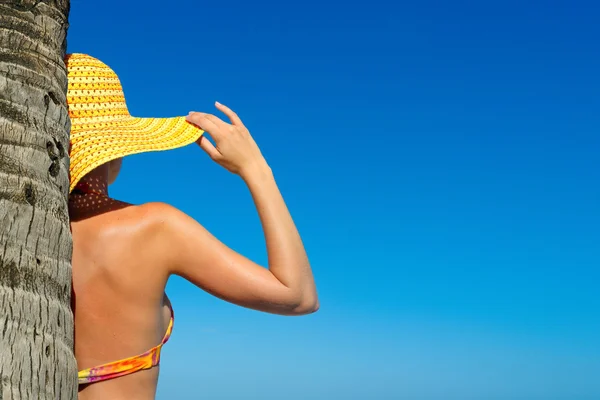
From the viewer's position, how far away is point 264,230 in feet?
11.2

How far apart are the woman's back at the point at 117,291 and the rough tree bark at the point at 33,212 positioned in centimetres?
26

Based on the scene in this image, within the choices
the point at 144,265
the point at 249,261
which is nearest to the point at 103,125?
the point at 144,265

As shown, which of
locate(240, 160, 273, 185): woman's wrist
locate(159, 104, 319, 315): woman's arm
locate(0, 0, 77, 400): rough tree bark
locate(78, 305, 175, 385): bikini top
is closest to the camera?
locate(0, 0, 77, 400): rough tree bark

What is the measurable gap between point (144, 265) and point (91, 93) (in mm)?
1007

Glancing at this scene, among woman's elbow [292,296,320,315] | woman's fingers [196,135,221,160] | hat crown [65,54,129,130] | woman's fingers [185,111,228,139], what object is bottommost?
woman's elbow [292,296,320,315]

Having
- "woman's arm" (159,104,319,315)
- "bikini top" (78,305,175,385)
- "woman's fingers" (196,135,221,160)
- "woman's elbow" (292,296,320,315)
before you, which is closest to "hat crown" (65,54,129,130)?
"woman's fingers" (196,135,221,160)

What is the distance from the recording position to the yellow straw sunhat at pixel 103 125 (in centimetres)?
339

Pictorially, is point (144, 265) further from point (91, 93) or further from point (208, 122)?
point (91, 93)

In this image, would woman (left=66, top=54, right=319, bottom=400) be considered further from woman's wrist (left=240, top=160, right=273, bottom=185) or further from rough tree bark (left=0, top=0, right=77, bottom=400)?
rough tree bark (left=0, top=0, right=77, bottom=400)

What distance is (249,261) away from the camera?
10.8 ft

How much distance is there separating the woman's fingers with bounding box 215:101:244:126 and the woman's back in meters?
0.64

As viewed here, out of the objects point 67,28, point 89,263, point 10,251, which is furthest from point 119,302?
point 67,28

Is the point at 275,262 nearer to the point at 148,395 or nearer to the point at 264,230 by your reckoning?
the point at 264,230

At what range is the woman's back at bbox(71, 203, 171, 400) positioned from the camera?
10.8 feet
